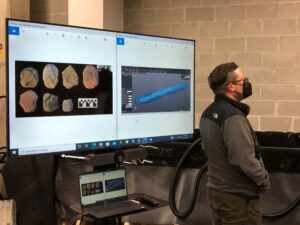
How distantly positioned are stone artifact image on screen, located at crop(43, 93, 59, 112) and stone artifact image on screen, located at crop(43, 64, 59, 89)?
0.13 ft

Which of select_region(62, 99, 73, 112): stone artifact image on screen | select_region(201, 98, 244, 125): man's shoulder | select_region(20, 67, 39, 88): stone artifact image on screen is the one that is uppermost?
select_region(20, 67, 39, 88): stone artifact image on screen

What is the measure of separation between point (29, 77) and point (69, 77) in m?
0.19

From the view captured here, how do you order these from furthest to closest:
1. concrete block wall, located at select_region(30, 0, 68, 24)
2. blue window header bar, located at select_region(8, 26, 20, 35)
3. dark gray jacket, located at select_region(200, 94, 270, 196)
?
1. concrete block wall, located at select_region(30, 0, 68, 24)
2. dark gray jacket, located at select_region(200, 94, 270, 196)
3. blue window header bar, located at select_region(8, 26, 20, 35)

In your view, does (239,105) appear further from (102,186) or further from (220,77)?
(102,186)

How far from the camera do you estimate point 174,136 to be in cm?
237

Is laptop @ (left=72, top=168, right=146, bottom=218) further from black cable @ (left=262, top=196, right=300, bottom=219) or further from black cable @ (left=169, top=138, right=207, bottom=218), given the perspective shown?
black cable @ (left=262, top=196, right=300, bottom=219)

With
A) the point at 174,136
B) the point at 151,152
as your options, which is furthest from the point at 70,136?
the point at 151,152

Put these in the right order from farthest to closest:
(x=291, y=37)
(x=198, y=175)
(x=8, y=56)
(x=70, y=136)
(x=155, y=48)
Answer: (x=291, y=37)
(x=198, y=175)
(x=155, y=48)
(x=70, y=136)
(x=8, y=56)

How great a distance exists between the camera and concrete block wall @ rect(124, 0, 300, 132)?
391 cm

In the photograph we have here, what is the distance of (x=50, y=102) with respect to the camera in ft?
6.11

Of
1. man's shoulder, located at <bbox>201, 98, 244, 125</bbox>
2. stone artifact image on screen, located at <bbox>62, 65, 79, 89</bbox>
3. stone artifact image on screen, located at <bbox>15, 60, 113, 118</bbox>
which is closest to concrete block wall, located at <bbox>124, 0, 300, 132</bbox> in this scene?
man's shoulder, located at <bbox>201, 98, 244, 125</bbox>

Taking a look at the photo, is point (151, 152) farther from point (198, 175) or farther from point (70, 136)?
point (70, 136)

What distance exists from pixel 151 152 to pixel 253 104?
1.39m

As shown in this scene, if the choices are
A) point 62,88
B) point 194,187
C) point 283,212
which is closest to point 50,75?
point 62,88
